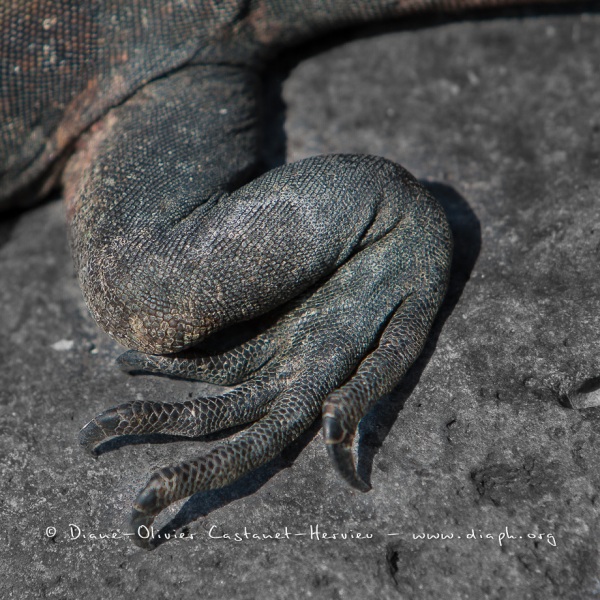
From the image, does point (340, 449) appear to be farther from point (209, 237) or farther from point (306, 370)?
point (209, 237)

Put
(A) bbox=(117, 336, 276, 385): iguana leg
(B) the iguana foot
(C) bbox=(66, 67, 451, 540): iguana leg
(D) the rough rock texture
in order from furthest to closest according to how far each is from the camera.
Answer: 1. (A) bbox=(117, 336, 276, 385): iguana leg
2. (C) bbox=(66, 67, 451, 540): iguana leg
3. (B) the iguana foot
4. (D) the rough rock texture

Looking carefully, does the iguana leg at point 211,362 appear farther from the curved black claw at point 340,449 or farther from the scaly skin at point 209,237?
the curved black claw at point 340,449

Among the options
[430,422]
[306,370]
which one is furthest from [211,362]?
[430,422]

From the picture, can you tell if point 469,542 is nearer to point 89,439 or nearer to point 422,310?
point 422,310

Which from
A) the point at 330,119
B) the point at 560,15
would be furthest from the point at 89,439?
the point at 560,15

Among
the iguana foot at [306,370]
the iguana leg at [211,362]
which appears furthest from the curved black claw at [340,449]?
the iguana leg at [211,362]

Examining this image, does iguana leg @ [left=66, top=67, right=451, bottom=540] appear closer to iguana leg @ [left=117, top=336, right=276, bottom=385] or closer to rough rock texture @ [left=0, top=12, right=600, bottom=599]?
iguana leg @ [left=117, top=336, right=276, bottom=385]

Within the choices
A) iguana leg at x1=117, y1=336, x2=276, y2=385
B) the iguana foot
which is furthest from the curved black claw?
iguana leg at x1=117, y1=336, x2=276, y2=385

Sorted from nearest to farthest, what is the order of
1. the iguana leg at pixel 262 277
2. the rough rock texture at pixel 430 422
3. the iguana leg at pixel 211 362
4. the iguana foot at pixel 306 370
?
the rough rock texture at pixel 430 422 → the iguana foot at pixel 306 370 → the iguana leg at pixel 262 277 → the iguana leg at pixel 211 362
